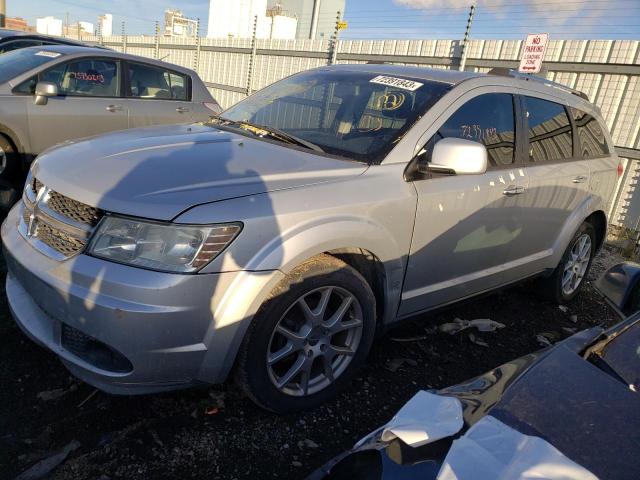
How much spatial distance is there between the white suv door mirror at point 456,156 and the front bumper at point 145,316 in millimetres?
1150

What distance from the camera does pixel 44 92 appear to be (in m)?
5.10

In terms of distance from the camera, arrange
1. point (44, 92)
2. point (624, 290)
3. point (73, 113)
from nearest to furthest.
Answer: point (624, 290), point (44, 92), point (73, 113)

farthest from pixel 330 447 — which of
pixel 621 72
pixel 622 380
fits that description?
pixel 621 72

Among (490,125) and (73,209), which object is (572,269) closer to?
(490,125)

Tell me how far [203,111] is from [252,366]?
5.11m

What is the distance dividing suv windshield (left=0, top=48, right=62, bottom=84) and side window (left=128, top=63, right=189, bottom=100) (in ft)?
2.81

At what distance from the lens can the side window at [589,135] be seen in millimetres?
4223

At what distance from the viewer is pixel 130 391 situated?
2104 mm

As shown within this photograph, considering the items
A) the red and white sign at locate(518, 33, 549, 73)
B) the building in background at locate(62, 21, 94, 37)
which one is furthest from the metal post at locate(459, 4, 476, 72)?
the building in background at locate(62, 21, 94, 37)

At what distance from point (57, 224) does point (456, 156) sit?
1982 mm

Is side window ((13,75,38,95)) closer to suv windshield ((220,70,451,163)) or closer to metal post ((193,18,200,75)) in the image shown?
suv windshield ((220,70,451,163))

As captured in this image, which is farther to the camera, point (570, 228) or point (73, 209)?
point (570, 228)

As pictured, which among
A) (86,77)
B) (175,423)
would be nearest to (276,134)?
(175,423)

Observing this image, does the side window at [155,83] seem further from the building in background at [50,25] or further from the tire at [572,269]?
the building in background at [50,25]
